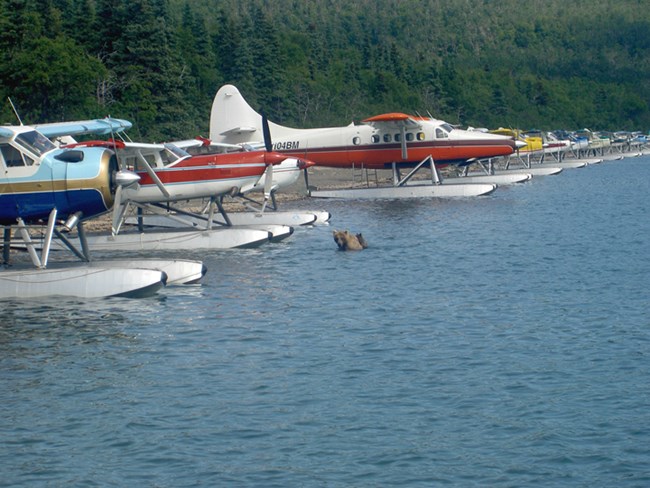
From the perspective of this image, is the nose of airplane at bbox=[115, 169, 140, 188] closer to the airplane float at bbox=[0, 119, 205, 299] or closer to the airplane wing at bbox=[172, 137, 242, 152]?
the airplane float at bbox=[0, 119, 205, 299]

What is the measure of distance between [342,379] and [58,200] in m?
6.86

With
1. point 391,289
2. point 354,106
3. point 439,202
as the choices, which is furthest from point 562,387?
point 354,106

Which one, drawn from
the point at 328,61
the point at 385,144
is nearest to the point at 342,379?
the point at 385,144

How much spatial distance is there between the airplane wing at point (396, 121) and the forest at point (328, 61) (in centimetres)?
1294

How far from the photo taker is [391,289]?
18.5 metres

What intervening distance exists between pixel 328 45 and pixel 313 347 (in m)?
80.6

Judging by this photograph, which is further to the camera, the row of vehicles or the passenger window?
the passenger window

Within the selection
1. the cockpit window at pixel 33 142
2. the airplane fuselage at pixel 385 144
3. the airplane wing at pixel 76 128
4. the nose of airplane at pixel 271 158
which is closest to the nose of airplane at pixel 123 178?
the cockpit window at pixel 33 142

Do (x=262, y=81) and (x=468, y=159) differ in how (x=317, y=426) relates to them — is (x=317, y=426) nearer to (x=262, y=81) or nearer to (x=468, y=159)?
(x=468, y=159)

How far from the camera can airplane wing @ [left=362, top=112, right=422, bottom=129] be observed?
36438 millimetres

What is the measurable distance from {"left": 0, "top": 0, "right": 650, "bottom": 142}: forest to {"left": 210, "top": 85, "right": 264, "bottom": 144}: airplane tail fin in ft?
34.5

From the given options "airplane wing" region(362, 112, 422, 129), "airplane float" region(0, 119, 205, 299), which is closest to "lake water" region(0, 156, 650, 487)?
"airplane float" region(0, 119, 205, 299)

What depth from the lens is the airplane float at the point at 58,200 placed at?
17141 millimetres

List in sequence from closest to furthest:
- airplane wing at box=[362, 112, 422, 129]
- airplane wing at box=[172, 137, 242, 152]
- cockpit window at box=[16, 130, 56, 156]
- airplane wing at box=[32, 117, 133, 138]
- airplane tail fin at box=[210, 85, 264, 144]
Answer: cockpit window at box=[16, 130, 56, 156] < airplane wing at box=[32, 117, 133, 138] < airplane wing at box=[172, 137, 242, 152] < airplane tail fin at box=[210, 85, 264, 144] < airplane wing at box=[362, 112, 422, 129]
